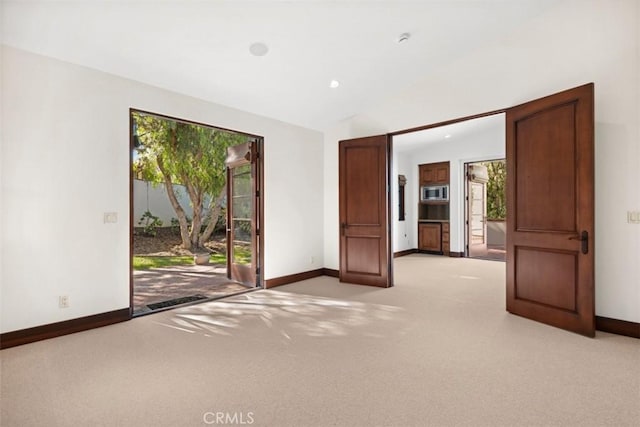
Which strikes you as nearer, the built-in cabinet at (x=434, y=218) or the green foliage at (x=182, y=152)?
the green foliage at (x=182, y=152)

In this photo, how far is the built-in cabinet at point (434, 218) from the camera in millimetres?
8555

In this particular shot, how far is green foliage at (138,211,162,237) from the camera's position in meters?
9.70

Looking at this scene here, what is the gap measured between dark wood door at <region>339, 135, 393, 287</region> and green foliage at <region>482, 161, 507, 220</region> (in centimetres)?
758

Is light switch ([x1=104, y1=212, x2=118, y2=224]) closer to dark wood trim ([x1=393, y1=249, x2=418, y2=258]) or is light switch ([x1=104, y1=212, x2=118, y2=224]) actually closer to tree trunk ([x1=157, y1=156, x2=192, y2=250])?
tree trunk ([x1=157, y1=156, x2=192, y2=250])

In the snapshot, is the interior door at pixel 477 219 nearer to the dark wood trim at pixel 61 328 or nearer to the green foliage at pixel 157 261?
the green foliage at pixel 157 261

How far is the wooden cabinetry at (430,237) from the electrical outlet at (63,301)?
8.03 meters

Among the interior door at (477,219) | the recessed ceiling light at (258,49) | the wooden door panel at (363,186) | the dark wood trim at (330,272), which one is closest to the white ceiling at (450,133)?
the interior door at (477,219)

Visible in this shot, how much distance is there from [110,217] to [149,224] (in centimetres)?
698

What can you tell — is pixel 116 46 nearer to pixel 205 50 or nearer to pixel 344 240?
pixel 205 50

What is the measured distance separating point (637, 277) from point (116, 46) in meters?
5.66

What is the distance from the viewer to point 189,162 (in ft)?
25.1

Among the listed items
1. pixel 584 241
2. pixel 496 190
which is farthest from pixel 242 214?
pixel 496 190

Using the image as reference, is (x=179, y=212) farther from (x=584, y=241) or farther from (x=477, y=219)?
(x=584, y=241)

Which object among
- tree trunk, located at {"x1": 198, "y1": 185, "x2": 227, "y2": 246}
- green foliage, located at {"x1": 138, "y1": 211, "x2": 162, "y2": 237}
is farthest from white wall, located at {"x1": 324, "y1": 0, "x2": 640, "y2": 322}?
green foliage, located at {"x1": 138, "y1": 211, "x2": 162, "y2": 237}
